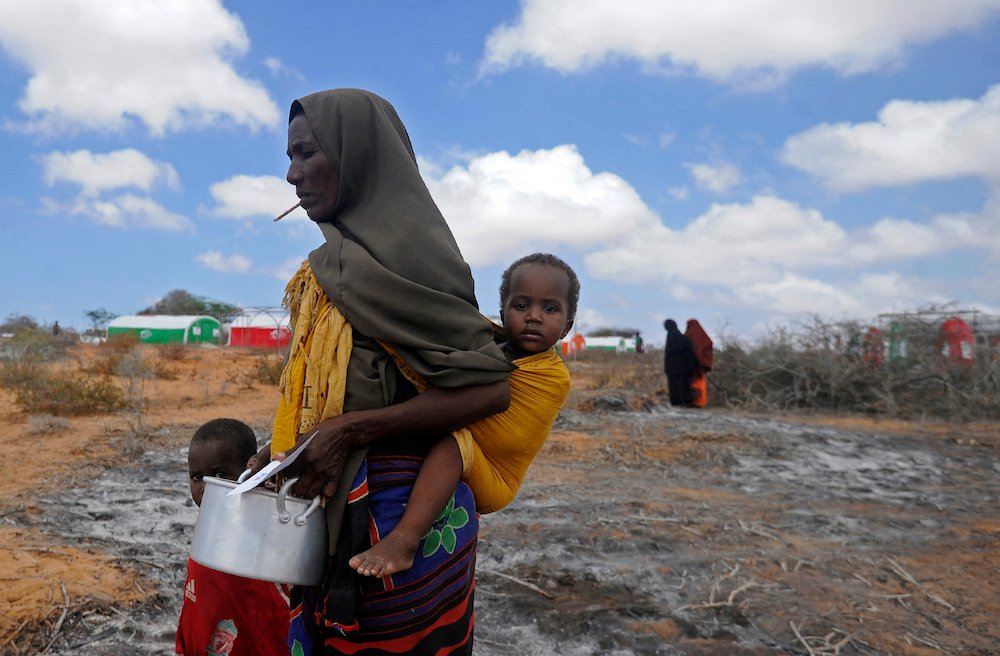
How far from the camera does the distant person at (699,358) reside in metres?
12.8

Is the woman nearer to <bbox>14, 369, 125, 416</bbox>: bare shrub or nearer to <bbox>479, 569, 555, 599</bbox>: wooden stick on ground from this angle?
<bbox>479, 569, 555, 599</bbox>: wooden stick on ground

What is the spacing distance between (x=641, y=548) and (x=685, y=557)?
0.30m

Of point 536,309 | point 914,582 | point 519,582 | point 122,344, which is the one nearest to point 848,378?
point 914,582

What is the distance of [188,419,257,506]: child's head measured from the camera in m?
2.34

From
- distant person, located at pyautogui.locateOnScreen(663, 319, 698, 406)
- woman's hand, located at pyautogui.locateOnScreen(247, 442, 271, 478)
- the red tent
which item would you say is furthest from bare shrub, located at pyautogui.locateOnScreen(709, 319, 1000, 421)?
→ woman's hand, located at pyautogui.locateOnScreen(247, 442, 271, 478)

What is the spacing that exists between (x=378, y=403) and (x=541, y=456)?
274 inches

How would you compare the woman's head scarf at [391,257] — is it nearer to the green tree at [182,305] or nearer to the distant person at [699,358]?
the distant person at [699,358]

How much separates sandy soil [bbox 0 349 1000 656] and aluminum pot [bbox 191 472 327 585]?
2.06 m

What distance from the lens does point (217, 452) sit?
7.68 feet

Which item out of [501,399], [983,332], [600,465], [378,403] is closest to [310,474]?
[378,403]

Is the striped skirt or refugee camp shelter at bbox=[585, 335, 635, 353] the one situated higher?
refugee camp shelter at bbox=[585, 335, 635, 353]

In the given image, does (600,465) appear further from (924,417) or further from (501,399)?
(924,417)

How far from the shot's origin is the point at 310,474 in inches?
53.2

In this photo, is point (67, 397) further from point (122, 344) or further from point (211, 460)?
point (122, 344)
